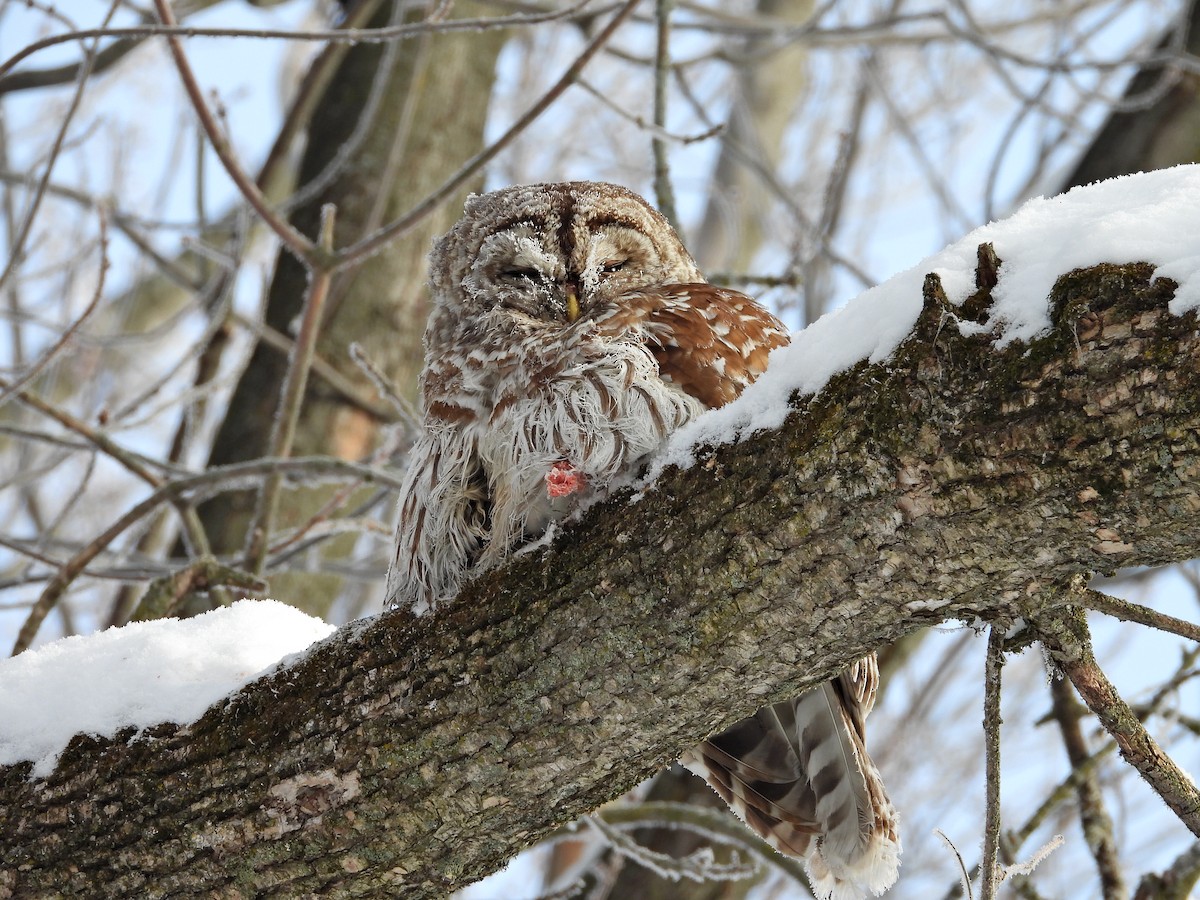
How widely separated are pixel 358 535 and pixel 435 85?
2.09 metres

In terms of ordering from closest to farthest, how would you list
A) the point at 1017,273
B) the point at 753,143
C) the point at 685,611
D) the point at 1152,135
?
the point at 1017,273 → the point at 685,611 → the point at 1152,135 → the point at 753,143

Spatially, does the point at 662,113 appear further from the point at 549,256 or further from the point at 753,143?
the point at 753,143

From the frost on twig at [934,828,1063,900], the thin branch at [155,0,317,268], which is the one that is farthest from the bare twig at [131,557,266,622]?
the frost on twig at [934,828,1063,900]

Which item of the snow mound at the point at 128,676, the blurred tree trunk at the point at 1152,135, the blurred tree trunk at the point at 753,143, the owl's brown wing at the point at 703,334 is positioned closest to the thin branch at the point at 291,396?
the snow mound at the point at 128,676

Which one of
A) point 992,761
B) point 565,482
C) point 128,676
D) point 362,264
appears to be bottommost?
point 992,761

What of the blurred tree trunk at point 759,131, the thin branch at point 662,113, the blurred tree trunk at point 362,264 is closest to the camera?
the thin branch at point 662,113

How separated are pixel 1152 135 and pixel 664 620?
151 inches

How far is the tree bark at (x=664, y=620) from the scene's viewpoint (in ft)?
4.81

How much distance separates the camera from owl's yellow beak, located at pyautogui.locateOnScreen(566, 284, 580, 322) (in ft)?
9.84

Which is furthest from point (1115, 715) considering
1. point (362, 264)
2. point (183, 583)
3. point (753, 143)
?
point (753, 143)

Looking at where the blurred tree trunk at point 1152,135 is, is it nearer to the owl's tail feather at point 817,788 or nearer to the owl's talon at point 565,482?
the owl's tail feather at point 817,788

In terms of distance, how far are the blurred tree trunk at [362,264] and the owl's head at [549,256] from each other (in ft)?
3.84

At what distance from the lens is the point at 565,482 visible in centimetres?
223

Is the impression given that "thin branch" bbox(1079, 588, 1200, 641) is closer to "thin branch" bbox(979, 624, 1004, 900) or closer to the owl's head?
"thin branch" bbox(979, 624, 1004, 900)
